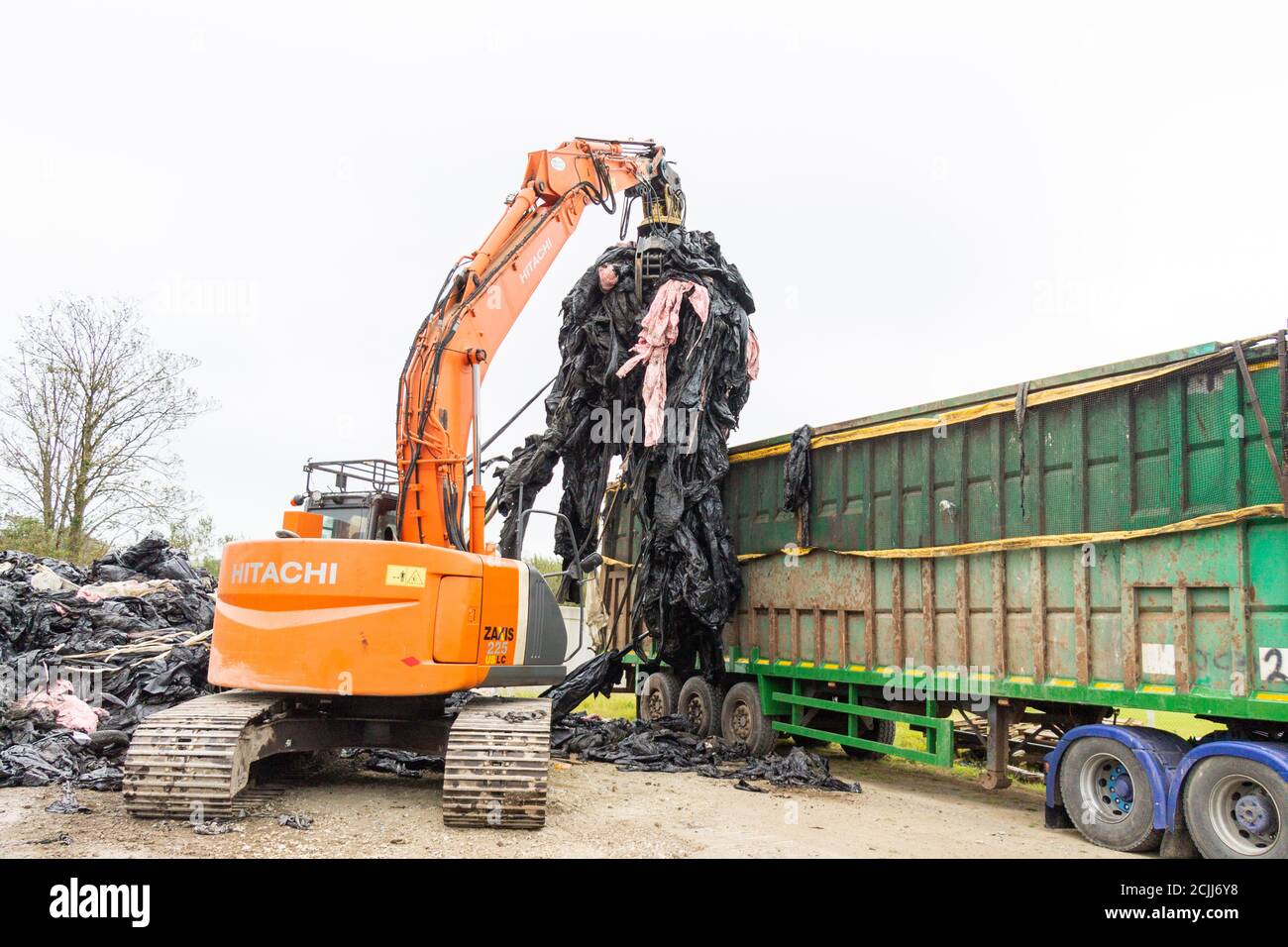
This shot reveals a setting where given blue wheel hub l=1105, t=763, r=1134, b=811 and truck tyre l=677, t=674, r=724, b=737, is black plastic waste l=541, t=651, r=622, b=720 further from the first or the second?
blue wheel hub l=1105, t=763, r=1134, b=811

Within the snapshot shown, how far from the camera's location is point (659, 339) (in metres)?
11.2

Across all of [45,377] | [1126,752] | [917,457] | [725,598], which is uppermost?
[45,377]

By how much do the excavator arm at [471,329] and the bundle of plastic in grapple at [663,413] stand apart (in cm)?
123

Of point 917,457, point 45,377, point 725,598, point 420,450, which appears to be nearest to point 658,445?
point 725,598

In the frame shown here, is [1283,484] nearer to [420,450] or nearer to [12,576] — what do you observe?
[420,450]

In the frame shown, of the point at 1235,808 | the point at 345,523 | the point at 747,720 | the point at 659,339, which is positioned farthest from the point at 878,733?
the point at 345,523

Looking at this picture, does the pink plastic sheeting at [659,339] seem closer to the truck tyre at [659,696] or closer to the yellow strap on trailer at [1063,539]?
the yellow strap on trailer at [1063,539]

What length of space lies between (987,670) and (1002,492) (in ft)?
5.01

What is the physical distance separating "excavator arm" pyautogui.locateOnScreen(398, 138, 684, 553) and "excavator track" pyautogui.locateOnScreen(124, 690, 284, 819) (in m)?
2.06

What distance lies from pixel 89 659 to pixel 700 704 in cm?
683

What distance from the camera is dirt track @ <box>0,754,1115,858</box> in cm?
644

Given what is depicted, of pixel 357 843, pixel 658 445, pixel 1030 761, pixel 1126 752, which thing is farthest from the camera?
pixel 658 445

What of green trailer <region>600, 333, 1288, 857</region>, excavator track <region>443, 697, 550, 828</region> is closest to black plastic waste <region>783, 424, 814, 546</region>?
green trailer <region>600, 333, 1288, 857</region>

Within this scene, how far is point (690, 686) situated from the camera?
42.4 feet
